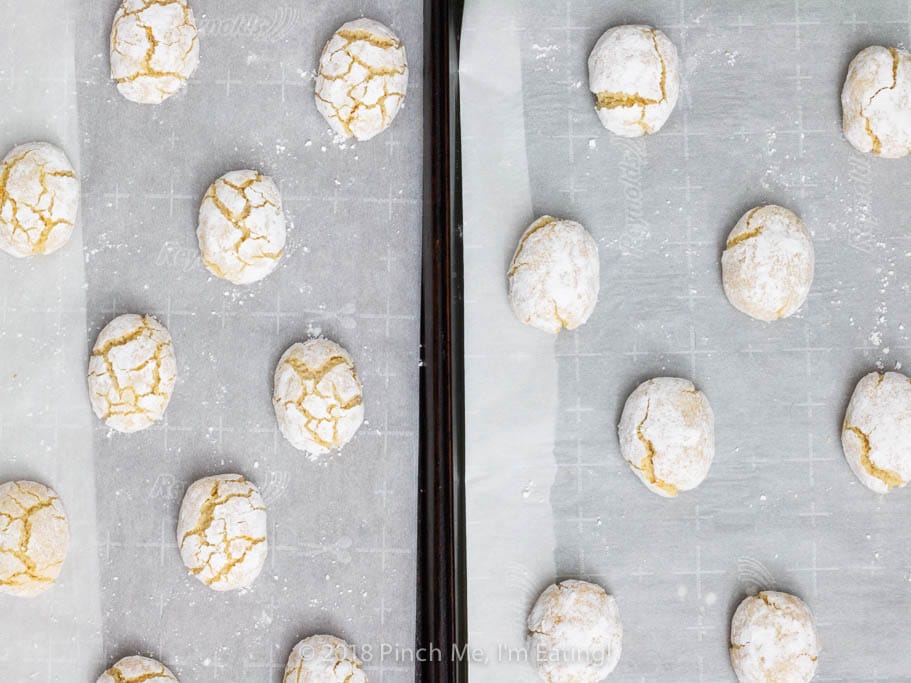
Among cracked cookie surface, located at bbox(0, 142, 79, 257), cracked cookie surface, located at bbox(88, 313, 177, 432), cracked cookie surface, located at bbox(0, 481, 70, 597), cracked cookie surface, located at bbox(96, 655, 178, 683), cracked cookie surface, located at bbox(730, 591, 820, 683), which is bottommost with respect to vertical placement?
cracked cookie surface, located at bbox(96, 655, 178, 683)

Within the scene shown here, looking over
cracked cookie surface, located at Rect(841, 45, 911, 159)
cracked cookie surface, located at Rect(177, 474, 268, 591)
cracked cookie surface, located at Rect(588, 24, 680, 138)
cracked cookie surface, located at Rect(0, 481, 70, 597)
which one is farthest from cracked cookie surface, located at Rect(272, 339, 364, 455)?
cracked cookie surface, located at Rect(841, 45, 911, 159)

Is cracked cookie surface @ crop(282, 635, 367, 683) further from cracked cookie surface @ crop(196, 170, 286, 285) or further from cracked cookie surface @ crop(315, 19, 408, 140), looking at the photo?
cracked cookie surface @ crop(315, 19, 408, 140)

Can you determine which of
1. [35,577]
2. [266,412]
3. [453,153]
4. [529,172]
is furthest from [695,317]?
[35,577]

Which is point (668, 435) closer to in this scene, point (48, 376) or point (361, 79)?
point (361, 79)

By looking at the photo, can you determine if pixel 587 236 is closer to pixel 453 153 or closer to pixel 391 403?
pixel 453 153

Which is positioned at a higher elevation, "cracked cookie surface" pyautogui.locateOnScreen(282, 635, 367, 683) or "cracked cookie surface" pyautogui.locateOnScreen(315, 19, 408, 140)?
"cracked cookie surface" pyautogui.locateOnScreen(315, 19, 408, 140)

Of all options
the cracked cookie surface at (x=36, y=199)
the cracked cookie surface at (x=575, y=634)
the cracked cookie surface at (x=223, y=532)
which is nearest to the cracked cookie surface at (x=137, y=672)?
the cracked cookie surface at (x=223, y=532)
